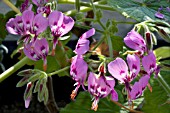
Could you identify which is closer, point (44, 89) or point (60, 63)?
point (44, 89)

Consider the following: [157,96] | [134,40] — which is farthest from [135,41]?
[157,96]

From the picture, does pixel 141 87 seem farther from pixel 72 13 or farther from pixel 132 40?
pixel 72 13

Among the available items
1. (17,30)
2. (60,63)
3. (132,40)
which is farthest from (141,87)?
(60,63)

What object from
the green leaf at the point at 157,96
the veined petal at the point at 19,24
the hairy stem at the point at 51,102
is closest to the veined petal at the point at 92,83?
the veined petal at the point at 19,24

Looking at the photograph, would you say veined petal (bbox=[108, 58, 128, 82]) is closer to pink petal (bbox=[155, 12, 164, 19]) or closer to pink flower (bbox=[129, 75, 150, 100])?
pink flower (bbox=[129, 75, 150, 100])

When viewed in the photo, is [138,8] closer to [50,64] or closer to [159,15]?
[159,15]

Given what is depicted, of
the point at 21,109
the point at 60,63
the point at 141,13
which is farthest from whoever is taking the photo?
the point at 21,109
